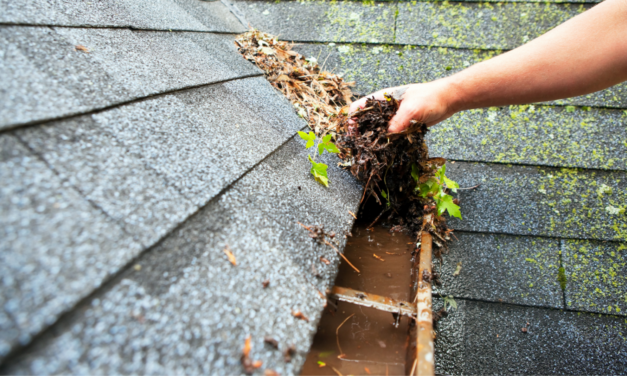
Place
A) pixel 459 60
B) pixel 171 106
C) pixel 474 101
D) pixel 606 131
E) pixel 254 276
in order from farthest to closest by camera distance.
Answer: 1. pixel 459 60
2. pixel 606 131
3. pixel 474 101
4. pixel 171 106
5. pixel 254 276

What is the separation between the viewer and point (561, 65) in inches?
51.8

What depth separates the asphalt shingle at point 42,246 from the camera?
45 cm

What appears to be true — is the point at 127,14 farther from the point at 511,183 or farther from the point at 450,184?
the point at 511,183

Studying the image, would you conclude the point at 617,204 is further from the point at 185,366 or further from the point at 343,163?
the point at 185,366

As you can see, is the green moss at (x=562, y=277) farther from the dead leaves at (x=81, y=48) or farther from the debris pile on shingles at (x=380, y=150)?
the dead leaves at (x=81, y=48)

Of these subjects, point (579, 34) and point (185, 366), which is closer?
point (185, 366)

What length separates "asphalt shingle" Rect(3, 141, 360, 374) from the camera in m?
0.48

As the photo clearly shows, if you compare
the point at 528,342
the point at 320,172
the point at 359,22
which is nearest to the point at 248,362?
the point at 320,172

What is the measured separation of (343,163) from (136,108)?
92 centimetres

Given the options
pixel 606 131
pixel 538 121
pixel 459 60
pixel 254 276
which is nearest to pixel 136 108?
pixel 254 276

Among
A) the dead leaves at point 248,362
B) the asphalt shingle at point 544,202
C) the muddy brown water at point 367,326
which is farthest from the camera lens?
the asphalt shingle at point 544,202

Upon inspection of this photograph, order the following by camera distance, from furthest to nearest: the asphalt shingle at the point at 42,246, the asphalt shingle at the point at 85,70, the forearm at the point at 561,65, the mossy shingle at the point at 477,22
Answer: the mossy shingle at the point at 477,22 < the forearm at the point at 561,65 < the asphalt shingle at the point at 85,70 < the asphalt shingle at the point at 42,246

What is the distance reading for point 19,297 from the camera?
45 cm

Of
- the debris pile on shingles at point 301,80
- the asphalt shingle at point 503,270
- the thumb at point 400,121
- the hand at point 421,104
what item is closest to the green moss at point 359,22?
the debris pile on shingles at point 301,80
